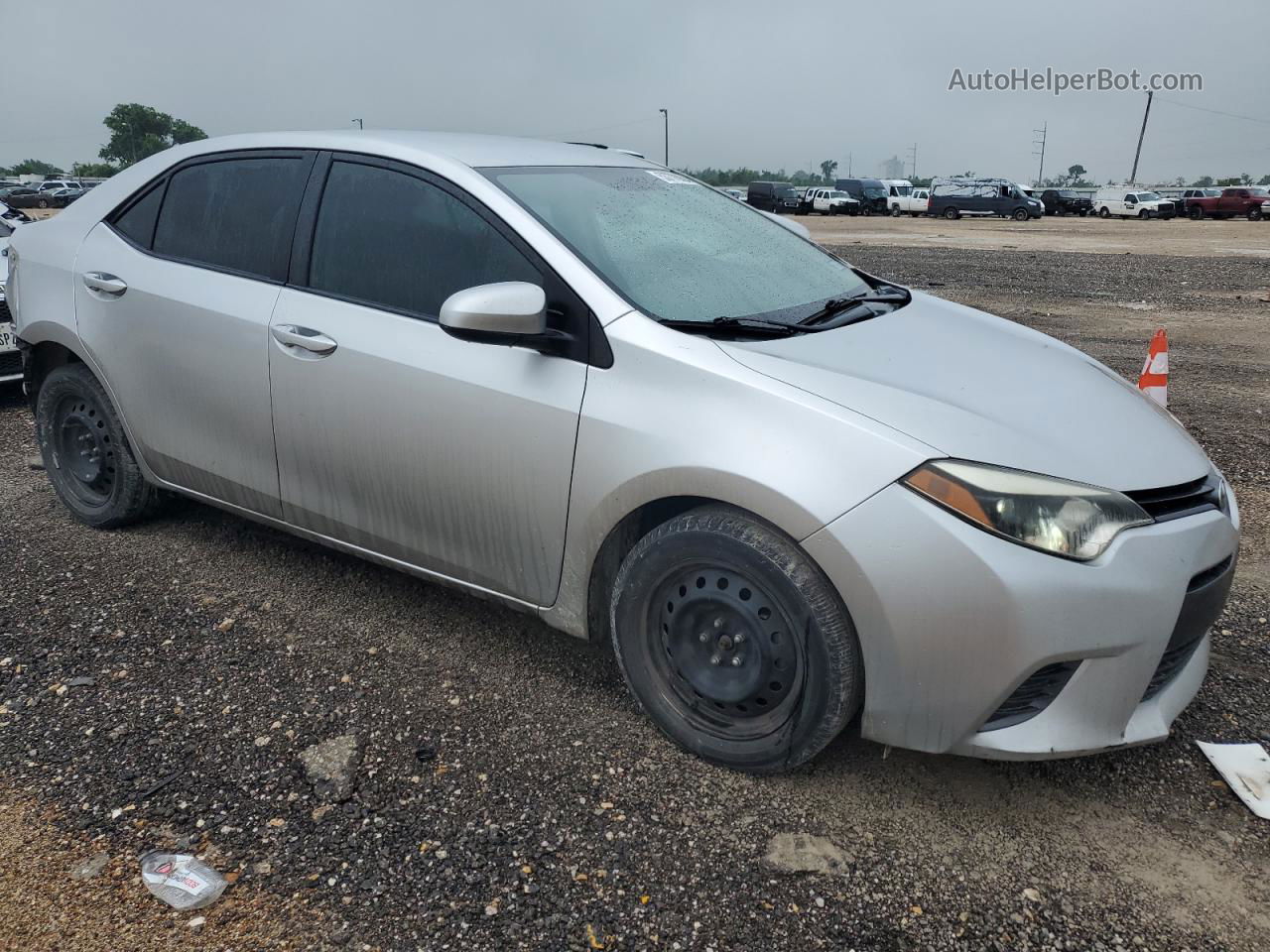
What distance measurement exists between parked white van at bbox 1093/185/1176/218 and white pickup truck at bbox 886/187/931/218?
7681 mm

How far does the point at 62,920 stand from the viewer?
214cm

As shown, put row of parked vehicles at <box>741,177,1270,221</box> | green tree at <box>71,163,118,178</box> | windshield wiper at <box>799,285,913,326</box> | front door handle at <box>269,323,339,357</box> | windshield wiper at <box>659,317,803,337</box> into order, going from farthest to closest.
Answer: green tree at <box>71,163,118,178</box> → row of parked vehicles at <box>741,177,1270,221</box> → front door handle at <box>269,323,339,357</box> → windshield wiper at <box>799,285,913,326</box> → windshield wiper at <box>659,317,803,337</box>

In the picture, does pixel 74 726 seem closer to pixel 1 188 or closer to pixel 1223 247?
pixel 1223 247

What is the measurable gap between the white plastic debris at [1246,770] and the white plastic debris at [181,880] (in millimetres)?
2569

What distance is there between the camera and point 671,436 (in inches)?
99.0

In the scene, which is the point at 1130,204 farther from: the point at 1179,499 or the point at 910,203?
the point at 1179,499

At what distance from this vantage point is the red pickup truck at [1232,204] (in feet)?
125

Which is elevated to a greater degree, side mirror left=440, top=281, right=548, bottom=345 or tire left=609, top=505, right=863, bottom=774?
side mirror left=440, top=281, right=548, bottom=345

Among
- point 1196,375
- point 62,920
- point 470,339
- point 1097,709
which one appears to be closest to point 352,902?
point 62,920

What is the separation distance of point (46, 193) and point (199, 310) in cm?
5662

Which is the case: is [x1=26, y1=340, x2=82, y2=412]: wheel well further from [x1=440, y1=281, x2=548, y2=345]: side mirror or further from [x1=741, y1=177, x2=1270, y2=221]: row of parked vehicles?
[x1=741, y1=177, x2=1270, y2=221]: row of parked vehicles

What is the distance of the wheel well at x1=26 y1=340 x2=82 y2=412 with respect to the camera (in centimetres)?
410

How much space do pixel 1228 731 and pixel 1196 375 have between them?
212 inches

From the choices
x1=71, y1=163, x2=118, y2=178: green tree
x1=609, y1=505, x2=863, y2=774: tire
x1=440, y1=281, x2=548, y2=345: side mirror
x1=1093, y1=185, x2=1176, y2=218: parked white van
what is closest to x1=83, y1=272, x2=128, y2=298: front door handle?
x1=440, y1=281, x2=548, y2=345: side mirror
